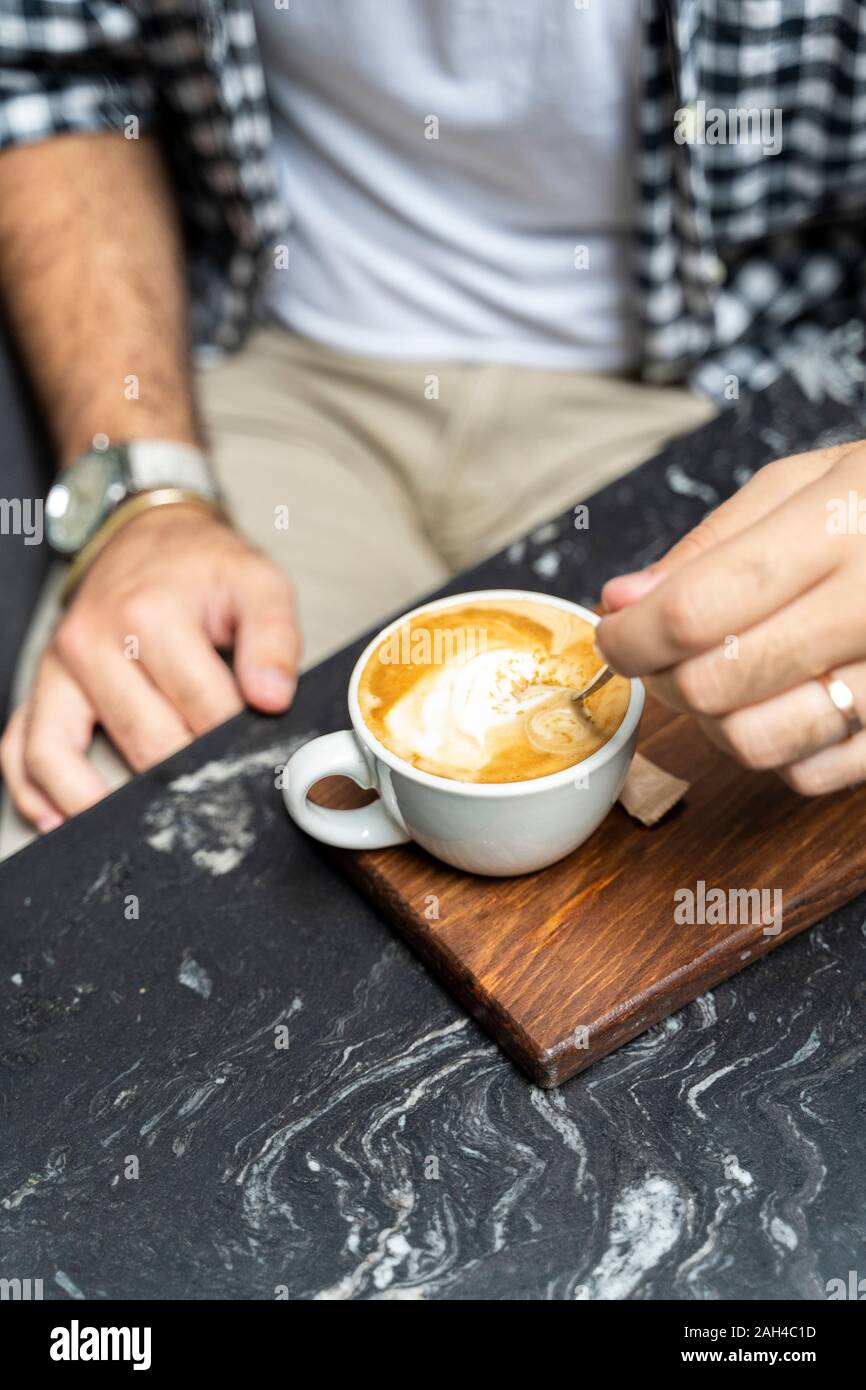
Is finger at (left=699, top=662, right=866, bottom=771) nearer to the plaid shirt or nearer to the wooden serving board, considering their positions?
the wooden serving board

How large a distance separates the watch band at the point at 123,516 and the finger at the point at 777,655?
0.62 meters

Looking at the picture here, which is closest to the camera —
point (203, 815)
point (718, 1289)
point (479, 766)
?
point (718, 1289)

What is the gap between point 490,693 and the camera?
709mm

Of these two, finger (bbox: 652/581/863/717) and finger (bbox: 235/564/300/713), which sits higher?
finger (bbox: 652/581/863/717)

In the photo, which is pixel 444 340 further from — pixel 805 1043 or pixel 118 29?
pixel 805 1043

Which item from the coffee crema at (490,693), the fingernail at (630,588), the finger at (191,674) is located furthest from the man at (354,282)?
the fingernail at (630,588)

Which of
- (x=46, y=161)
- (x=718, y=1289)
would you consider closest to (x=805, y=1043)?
(x=718, y=1289)

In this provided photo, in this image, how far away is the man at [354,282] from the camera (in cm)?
102

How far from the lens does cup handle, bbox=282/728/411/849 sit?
708mm

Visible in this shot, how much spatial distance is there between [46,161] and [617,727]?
99 centimetres

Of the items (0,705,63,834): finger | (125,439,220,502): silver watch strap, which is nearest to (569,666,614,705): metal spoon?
(0,705,63,834): finger

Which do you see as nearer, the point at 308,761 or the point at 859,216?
the point at 308,761

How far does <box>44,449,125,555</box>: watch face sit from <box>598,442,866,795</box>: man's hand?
62 centimetres

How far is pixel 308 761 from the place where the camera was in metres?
0.71
